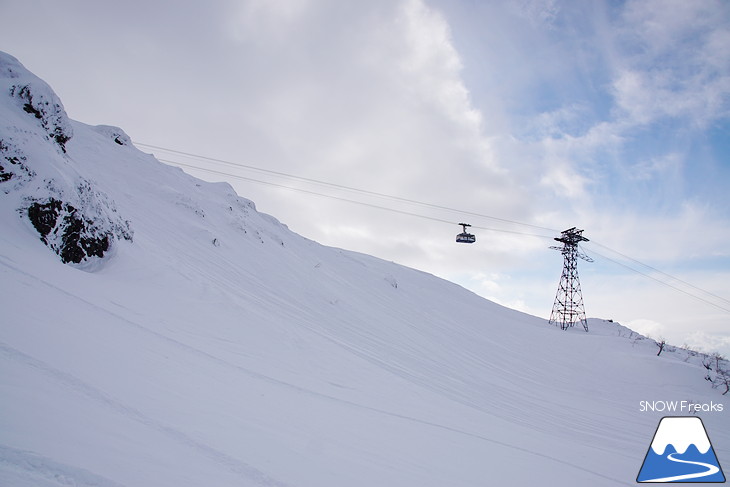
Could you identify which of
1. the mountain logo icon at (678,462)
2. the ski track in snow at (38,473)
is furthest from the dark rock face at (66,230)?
the mountain logo icon at (678,462)

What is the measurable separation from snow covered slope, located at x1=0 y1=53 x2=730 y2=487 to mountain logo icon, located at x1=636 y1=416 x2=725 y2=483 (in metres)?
0.48

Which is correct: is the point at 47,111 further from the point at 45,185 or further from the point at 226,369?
the point at 226,369

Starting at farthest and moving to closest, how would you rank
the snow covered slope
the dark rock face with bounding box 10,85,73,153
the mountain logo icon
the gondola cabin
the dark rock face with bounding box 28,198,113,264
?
1. the gondola cabin
2. the dark rock face with bounding box 10,85,73,153
3. the dark rock face with bounding box 28,198,113,264
4. the mountain logo icon
5. the snow covered slope

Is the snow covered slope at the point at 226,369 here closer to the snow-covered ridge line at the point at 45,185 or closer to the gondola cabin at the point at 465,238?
the snow-covered ridge line at the point at 45,185

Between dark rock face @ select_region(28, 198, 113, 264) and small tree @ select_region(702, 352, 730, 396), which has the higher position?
small tree @ select_region(702, 352, 730, 396)

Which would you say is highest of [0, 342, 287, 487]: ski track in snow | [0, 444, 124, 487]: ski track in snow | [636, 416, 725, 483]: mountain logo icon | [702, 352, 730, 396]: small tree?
[702, 352, 730, 396]: small tree

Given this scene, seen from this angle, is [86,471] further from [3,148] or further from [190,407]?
[3,148]

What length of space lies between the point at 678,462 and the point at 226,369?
7.88 m

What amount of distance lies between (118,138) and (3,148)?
12.4 meters

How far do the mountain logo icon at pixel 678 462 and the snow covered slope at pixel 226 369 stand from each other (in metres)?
0.48

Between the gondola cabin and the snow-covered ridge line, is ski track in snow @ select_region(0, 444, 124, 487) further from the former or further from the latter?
the gondola cabin

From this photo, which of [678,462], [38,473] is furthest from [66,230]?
[678,462]

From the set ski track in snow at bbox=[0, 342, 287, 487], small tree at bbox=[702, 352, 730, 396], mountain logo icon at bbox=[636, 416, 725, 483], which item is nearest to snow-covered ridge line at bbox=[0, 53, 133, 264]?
ski track in snow at bbox=[0, 342, 287, 487]

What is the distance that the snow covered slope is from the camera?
3156 millimetres
